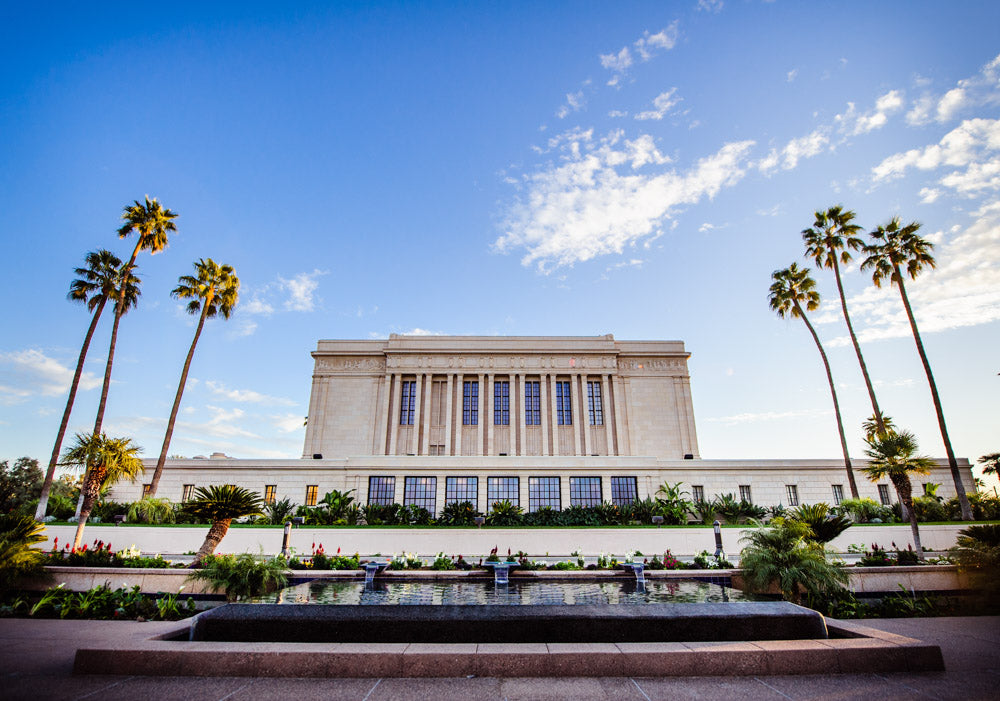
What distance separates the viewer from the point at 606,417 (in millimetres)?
42000

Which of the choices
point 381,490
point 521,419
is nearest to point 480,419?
point 521,419

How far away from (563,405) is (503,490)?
14.4 metres

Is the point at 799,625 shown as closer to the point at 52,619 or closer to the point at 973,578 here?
the point at 973,578

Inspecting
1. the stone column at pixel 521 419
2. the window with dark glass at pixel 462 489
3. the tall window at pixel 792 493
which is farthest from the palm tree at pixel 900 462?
the stone column at pixel 521 419

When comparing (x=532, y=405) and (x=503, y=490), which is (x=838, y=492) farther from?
(x=532, y=405)

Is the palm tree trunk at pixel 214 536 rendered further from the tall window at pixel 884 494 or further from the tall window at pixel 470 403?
the tall window at pixel 884 494

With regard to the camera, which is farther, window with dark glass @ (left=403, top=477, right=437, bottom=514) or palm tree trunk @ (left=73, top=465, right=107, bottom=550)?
window with dark glass @ (left=403, top=477, right=437, bottom=514)

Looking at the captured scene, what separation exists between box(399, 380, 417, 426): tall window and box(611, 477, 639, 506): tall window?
18625 mm

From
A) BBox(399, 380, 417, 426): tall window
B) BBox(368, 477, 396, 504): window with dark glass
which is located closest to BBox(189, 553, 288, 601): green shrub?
BBox(368, 477, 396, 504): window with dark glass

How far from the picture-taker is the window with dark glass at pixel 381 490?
29.8 meters

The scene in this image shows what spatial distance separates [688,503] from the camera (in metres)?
29.6

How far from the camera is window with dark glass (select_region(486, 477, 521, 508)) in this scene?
29609 mm

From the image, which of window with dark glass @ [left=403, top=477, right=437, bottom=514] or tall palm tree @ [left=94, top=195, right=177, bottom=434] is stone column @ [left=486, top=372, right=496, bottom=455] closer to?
window with dark glass @ [left=403, top=477, right=437, bottom=514]

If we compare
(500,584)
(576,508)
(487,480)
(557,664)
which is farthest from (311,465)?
(557,664)
